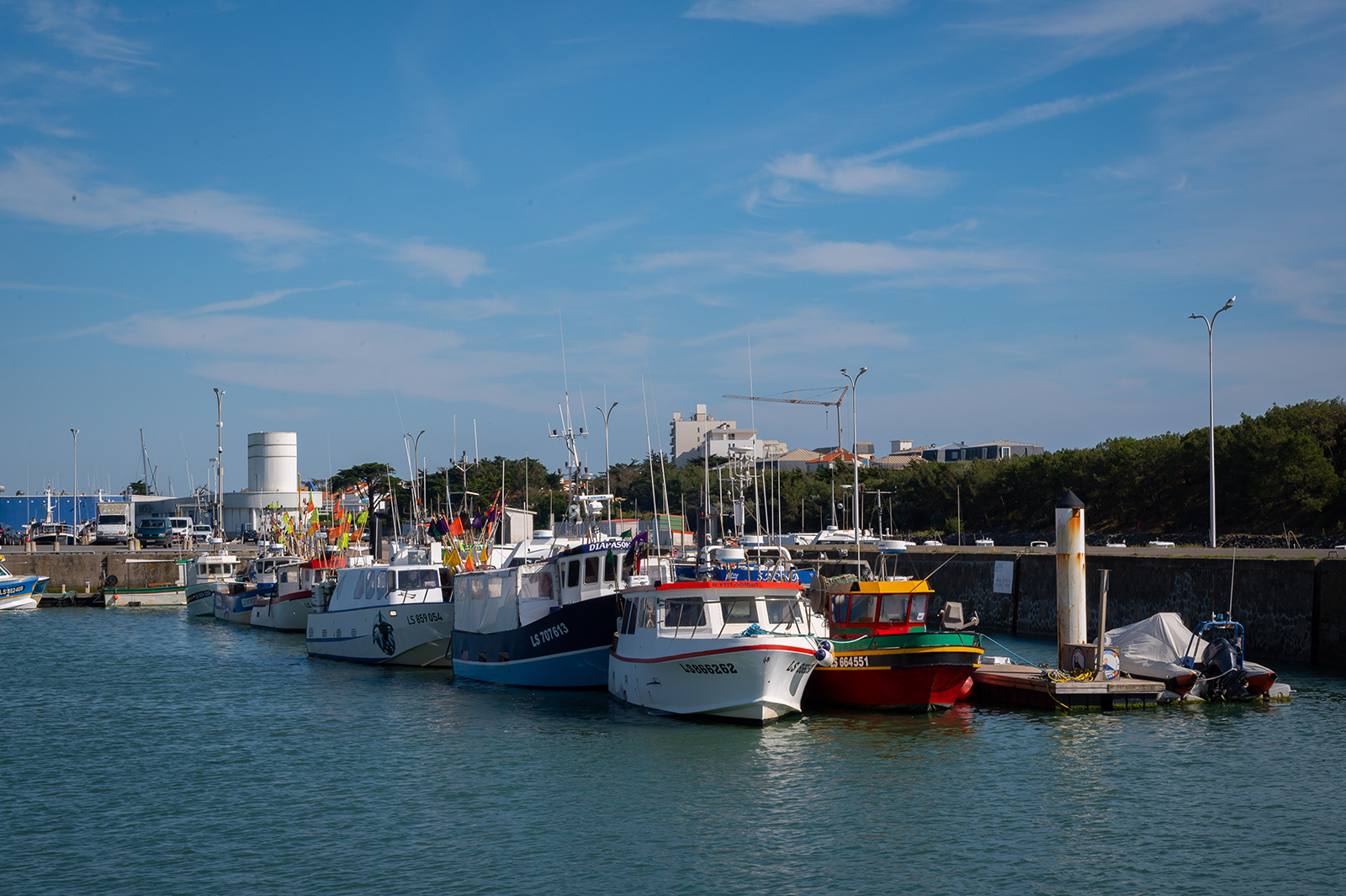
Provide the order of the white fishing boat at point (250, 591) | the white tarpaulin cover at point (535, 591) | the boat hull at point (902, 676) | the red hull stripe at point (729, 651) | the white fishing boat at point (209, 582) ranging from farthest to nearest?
1. the white fishing boat at point (209, 582)
2. the white fishing boat at point (250, 591)
3. the white tarpaulin cover at point (535, 591)
4. the boat hull at point (902, 676)
5. the red hull stripe at point (729, 651)

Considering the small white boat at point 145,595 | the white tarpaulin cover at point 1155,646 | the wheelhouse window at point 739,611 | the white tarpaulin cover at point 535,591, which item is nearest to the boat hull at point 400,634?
the white tarpaulin cover at point 535,591

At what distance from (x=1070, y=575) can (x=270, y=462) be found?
111m

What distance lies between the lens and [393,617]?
38188 mm

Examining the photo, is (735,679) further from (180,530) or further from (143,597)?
(180,530)

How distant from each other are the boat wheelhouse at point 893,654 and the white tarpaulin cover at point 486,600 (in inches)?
376

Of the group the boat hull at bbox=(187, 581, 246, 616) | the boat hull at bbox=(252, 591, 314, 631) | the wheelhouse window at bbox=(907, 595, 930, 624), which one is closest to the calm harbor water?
the wheelhouse window at bbox=(907, 595, 930, 624)

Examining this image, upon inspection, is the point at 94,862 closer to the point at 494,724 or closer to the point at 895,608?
the point at 494,724

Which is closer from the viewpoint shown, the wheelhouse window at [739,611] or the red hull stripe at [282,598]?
the wheelhouse window at [739,611]

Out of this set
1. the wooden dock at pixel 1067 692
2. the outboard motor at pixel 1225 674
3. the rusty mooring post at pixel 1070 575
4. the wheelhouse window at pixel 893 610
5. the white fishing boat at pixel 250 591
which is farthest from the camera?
the white fishing boat at pixel 250 591

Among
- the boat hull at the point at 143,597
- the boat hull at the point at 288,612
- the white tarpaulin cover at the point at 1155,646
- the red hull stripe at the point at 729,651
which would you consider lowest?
the boat hull at the point at 143,597

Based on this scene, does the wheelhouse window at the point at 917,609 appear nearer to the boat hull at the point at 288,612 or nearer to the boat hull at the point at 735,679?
the boat hull at the point at 735,679

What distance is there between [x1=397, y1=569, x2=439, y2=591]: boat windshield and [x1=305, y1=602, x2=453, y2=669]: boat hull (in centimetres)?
84

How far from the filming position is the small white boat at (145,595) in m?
70.9

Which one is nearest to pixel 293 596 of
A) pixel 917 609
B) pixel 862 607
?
pixel 862 607
